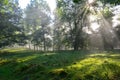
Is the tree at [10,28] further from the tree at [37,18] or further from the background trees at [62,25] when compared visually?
the tree at [37,18]

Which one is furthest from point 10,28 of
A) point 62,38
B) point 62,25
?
point 62,38

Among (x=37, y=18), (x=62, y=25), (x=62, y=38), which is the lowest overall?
(x=62, y=38)

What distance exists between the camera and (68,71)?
16078 millimetres

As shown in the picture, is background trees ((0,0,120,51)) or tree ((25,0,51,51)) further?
tree ((25,0,51,51))

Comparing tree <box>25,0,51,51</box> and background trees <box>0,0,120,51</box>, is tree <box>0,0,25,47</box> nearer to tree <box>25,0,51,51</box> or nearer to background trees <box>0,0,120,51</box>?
background trees <box>0,0,120,51</box>

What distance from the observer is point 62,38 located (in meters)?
85.0

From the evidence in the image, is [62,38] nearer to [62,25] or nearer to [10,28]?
[62,25]

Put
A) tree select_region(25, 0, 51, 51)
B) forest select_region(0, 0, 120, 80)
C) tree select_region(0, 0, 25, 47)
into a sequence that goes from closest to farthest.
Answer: forest select_region(0, 0, 120, 80), tree select_region(0, 0, 25, 47), tree select_region(25, 0, 51, 51)

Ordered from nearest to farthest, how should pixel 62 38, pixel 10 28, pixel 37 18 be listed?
pixel 10 28
pixel 37 18
pixel 62 38

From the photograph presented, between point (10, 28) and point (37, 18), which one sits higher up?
point (37, 18)

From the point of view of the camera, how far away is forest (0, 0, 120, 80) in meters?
16.4

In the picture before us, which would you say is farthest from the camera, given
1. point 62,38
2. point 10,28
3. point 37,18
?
point 62,38

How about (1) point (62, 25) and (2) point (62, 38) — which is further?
(2) point (62, 38)

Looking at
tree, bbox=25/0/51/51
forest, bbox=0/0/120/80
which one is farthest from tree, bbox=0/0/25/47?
tree, bbox=25/0/51/51
